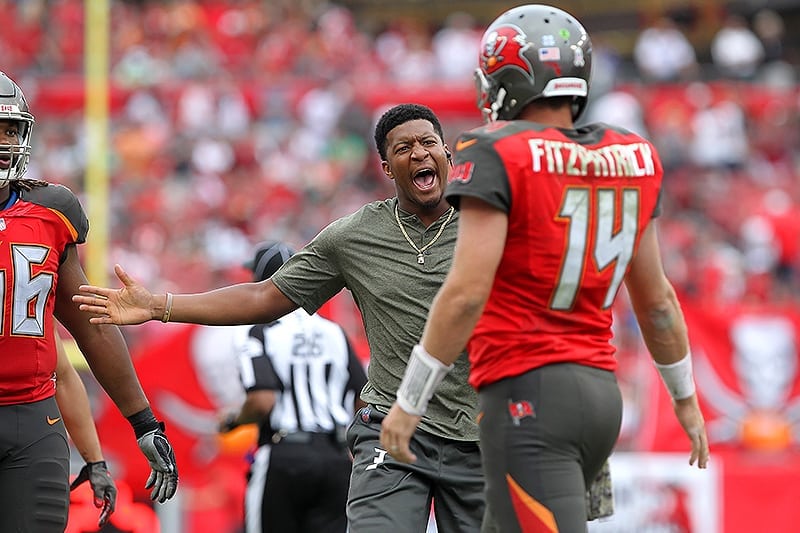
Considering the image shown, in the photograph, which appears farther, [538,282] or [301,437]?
[301,437]

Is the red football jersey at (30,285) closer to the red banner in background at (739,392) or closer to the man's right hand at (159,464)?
the man's right hand at (159,464)

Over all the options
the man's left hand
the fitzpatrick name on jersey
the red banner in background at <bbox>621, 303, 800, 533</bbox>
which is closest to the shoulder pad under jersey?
the man's left hand

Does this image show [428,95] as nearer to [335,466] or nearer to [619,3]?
[619,3]

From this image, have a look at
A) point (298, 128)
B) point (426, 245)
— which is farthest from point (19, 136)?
point (298, 128)

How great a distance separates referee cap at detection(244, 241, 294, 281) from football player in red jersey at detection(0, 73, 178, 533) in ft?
5.56

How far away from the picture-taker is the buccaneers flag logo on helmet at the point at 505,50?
156 inches

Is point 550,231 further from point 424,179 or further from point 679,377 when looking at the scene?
point 424,179

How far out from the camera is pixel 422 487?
15.4 feet

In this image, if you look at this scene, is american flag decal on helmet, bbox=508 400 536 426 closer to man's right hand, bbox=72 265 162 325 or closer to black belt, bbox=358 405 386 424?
black belt, bbox=358 405 386 424

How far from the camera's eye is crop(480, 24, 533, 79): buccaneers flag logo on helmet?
3.97 meters

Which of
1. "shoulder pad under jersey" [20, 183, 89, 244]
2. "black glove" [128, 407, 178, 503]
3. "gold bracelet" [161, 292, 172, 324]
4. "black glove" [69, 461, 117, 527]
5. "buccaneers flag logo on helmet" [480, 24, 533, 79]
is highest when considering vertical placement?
"buccaneers flag logo on helmet" [480, 24, 533, 79]

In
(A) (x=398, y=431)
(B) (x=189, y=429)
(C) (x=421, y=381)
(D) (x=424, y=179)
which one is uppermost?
(D) (x=424, y=179)

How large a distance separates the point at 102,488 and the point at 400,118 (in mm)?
1744

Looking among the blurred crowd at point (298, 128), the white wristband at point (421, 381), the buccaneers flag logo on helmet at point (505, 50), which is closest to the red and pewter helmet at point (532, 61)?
the buccaneers flag logo on helmet at point (505, 50)
